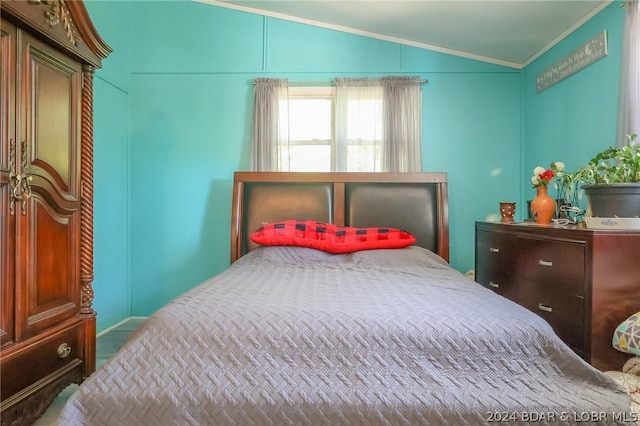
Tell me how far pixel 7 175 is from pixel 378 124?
2680 millimetres

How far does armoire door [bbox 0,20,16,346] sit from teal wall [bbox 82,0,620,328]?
2.00 meters

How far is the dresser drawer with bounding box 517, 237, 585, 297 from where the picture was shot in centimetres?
184

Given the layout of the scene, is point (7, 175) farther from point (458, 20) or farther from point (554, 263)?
point (458, 20)

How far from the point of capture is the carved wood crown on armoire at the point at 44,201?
5.24 feet

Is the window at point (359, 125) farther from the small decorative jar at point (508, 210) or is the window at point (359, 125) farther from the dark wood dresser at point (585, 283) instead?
the dark wood dresser at point (585, 283)

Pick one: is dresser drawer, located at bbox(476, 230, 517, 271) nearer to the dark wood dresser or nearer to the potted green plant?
the dark wood dresser

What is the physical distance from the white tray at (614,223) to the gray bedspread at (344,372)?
755 millimetres

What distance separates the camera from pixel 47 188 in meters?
1.81

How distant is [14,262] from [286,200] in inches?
77.6

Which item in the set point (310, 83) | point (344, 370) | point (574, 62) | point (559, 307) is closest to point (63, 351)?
point (344, 370)

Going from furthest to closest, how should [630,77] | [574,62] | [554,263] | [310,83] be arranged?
1. [310,83]
2. [574,62]
3. [630,77]
4. [554,263]

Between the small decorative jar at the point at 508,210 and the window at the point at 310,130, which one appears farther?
the window at the point at 310,130

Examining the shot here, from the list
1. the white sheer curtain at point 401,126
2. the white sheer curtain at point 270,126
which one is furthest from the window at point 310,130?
the white sheer curtain at point 401,126

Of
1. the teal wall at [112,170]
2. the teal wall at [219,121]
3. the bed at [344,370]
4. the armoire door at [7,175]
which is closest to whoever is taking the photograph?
the bed at [344,370]
